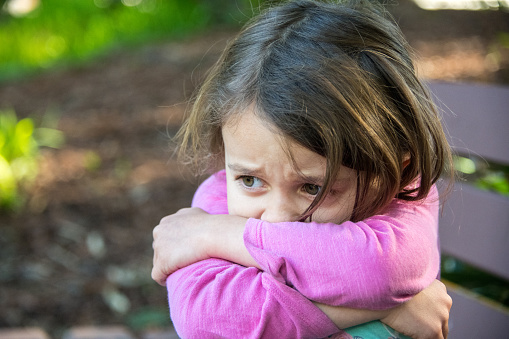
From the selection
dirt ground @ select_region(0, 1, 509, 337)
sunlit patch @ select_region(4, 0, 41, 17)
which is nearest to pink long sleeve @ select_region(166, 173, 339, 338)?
dirt ground @ select_region(0, 1, 509, 337)

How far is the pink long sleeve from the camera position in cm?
103

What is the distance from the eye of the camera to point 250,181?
1.13 meters

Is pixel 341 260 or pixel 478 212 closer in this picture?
pixel 341 260

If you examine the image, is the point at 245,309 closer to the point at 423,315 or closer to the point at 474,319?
the point at 423,315

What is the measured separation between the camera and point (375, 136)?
40.4 inches

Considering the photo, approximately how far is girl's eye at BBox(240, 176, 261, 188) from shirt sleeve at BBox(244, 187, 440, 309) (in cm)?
8

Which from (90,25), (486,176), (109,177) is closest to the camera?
(486,176)

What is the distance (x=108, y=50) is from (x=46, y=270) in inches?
167

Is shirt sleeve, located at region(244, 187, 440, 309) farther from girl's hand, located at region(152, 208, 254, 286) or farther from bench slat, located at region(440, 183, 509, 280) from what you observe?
bench slat, located at region(440, 183, 509, 280)

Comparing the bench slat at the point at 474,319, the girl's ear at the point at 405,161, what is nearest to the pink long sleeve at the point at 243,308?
the girl's ear at the point at 405,161

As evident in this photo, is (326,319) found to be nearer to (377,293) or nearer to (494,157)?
(377,293)

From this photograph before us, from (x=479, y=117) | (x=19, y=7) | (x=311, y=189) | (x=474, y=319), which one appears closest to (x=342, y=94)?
(x=311, y=189)

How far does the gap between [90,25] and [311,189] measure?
23.2ft

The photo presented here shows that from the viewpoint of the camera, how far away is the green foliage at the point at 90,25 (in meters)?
6.64
